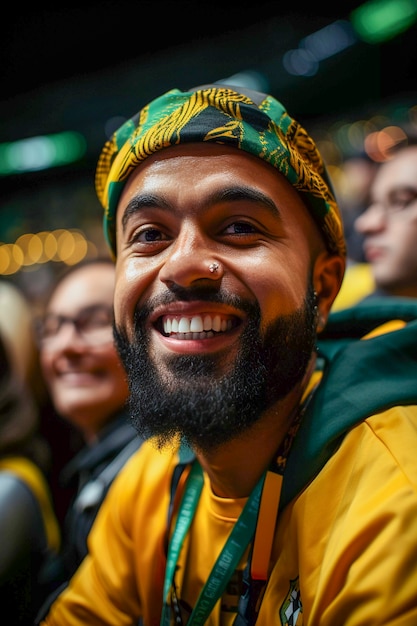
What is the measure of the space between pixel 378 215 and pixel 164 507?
3.58ft

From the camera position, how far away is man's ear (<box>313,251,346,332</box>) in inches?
41.9

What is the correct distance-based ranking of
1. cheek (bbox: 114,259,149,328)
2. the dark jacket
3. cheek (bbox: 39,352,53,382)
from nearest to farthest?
1. cheek (bbox: 114,259,149,328)
2. the dark jacket
3. cheek (bbox: 39,352,53,382)

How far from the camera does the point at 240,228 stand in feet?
3.07

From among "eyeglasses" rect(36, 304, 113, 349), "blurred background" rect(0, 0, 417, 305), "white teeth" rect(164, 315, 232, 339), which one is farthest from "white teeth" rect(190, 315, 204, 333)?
"blurred background" rect(0, 0, 417, 305)

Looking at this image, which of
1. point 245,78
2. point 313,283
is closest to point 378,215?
point 313,283

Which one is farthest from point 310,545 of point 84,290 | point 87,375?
point 84,290

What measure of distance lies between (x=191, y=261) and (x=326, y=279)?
364mm

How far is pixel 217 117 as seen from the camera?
94cm

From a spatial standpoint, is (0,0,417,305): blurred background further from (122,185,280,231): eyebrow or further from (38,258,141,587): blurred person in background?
(122,185,280,231): eyebrow

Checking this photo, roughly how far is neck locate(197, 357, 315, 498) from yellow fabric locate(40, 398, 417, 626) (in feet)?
0.16

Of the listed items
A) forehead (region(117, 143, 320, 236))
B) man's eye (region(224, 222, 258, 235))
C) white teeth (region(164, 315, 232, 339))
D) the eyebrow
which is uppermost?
forehead (region(117, 143, 320, 236))

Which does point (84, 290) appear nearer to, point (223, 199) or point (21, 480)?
point (21, 480)

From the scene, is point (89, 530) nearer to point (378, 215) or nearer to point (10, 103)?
point (378, 215)

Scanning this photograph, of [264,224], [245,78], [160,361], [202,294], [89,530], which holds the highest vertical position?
[245,78]
